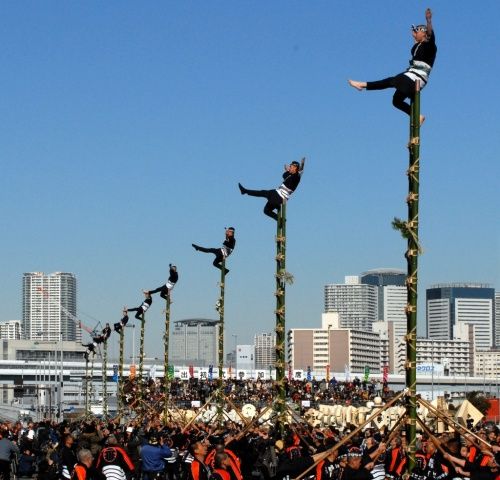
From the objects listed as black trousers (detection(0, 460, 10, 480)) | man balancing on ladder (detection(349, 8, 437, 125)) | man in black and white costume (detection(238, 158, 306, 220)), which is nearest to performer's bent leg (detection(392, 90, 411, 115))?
man balancing on ladder (detection(349, 8, 437, 125))

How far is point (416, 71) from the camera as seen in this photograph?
60.8ft

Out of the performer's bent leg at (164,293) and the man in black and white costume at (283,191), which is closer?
the man in black and white costume at (283,191)

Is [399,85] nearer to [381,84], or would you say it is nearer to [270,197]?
[381,84]

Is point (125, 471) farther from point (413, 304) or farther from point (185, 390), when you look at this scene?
Answer: point (185, 390)

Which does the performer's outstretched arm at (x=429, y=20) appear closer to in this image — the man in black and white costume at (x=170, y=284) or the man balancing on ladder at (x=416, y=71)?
the man balancing on ladder at (x=416, y=71)

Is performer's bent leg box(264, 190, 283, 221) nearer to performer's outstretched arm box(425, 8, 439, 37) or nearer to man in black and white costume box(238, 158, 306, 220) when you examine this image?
man in black and white costume box(238, 158, 306, 220)

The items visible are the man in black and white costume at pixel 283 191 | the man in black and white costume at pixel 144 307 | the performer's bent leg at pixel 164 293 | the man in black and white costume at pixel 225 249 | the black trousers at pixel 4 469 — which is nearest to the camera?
the man in black and white costume at pixel 283 191

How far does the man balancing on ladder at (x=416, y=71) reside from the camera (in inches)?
727

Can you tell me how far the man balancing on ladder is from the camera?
1847cm

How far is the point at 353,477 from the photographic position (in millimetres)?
17906

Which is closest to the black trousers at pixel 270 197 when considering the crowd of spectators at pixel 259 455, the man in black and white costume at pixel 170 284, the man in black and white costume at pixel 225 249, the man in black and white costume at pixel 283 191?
the man in black and white costume at pixel 283 191

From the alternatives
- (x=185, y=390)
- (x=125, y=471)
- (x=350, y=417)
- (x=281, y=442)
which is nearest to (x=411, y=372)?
(x=125, y=471)

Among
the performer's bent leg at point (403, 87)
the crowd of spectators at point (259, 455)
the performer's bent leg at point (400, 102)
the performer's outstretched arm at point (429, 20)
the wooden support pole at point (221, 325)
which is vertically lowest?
the crowd of spectators at point (259, 455)

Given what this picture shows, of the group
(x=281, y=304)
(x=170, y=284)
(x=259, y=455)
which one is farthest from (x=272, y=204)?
(x=170, y=284)
